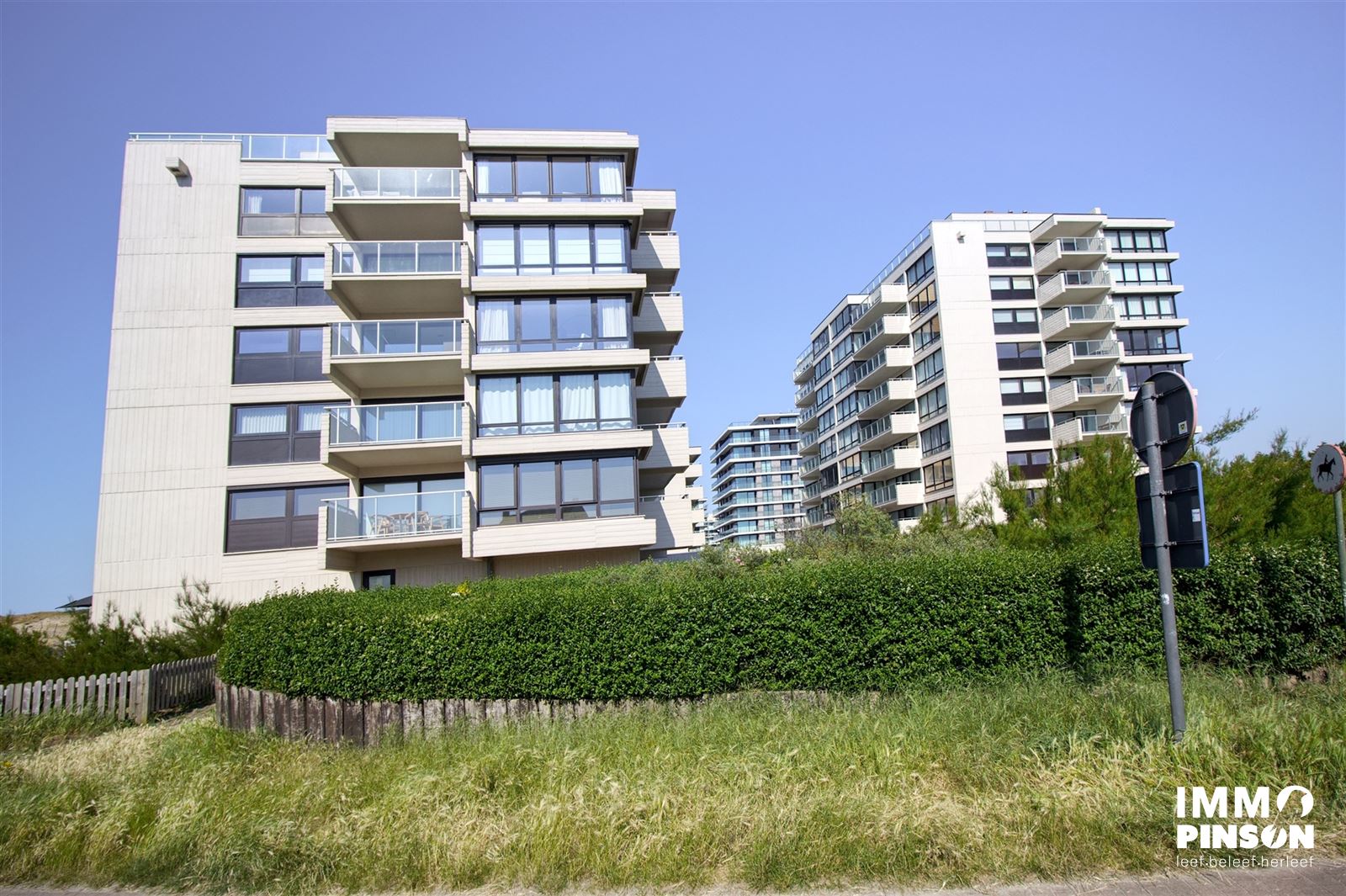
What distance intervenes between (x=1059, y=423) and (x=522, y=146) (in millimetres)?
37795

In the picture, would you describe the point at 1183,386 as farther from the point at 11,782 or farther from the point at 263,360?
the point at 263,360

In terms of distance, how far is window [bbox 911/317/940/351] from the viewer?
48978mm

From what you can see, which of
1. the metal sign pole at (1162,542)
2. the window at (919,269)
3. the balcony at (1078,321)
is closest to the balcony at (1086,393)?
the balcony at (1078,321)

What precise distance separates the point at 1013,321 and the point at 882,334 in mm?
8947

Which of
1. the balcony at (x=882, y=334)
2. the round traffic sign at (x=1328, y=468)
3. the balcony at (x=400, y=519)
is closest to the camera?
the round traffic sign at (x=1328, y=468)

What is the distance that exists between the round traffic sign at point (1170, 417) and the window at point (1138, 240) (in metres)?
54.1

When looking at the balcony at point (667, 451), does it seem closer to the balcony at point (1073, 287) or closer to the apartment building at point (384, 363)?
the apartment building at point (384, 363)

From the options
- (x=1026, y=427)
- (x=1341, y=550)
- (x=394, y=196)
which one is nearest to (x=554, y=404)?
(x=394, y=196)

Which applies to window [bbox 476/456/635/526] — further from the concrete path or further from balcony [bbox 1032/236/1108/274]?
balcony [bbox 1032/236/1108/274]

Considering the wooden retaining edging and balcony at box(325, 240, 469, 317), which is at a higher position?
balcony at box(325, 240, 469, 317)

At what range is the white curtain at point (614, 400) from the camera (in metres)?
21.4

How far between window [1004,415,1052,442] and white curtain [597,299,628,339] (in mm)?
32733

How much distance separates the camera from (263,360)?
949 inches

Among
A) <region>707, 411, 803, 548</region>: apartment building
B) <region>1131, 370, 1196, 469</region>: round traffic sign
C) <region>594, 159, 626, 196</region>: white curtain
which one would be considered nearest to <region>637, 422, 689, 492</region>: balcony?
<region>594, 159, 626, 196</region>: white curtain
